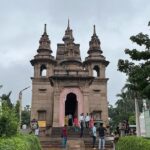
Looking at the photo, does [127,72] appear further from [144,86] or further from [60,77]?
[60,77]

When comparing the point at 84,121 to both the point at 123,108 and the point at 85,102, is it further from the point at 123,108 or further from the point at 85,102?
the point at 123,108

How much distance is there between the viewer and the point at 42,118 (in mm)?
43531

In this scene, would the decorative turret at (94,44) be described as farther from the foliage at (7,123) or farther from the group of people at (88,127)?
the foliage at (7,123)

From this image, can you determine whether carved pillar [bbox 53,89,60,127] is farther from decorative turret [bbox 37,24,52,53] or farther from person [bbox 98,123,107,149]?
decorative turret [bbox 37,24,52,53]

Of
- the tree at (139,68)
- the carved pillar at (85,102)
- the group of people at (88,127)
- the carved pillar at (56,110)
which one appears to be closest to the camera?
the tree at (139,68)

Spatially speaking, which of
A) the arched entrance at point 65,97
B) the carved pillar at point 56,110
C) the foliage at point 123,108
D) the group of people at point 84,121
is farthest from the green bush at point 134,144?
the foliage at point 123,108

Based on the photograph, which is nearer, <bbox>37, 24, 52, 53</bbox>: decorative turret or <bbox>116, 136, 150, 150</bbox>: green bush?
<bbox>116, 136, 150, 150</bbox>: green bush

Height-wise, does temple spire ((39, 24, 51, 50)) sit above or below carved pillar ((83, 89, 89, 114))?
above

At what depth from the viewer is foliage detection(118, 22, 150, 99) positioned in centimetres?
1709

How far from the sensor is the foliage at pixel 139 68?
17094 mm

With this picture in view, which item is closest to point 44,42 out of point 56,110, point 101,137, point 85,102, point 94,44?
point 94,44

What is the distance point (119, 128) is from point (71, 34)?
94.2ft

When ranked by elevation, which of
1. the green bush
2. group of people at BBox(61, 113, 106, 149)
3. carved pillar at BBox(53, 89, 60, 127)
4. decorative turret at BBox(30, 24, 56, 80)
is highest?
decorative turret at BBox(30, 24, 56, 80)

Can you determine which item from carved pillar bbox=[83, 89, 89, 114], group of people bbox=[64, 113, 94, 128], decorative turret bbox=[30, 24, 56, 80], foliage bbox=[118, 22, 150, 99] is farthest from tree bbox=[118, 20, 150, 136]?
decorative turret bbox=[30, 24, 56, 80]
